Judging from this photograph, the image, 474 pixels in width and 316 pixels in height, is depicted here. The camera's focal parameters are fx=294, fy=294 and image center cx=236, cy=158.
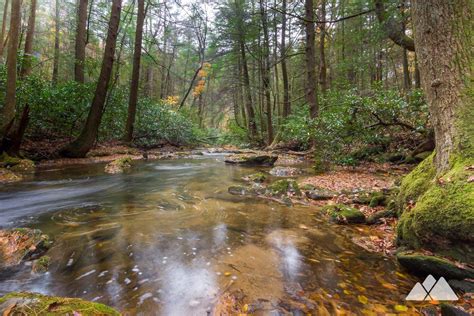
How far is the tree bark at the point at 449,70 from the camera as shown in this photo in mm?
3457

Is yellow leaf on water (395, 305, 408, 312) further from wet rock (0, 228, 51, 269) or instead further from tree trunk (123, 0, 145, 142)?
tree trunk (123, 0, 145, 142)

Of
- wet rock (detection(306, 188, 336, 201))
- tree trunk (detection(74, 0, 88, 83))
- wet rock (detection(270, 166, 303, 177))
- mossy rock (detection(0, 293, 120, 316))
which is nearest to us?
mossy rock (detection(0, 293, 120, 316))

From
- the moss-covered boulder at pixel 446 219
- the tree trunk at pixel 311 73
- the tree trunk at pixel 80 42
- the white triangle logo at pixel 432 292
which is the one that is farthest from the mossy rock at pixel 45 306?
the tree trunk at pixel 80 42

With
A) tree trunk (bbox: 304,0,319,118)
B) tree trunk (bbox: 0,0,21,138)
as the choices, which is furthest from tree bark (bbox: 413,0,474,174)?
tree trunk (bbox: 0,0,21,138)

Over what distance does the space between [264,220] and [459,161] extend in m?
2.67

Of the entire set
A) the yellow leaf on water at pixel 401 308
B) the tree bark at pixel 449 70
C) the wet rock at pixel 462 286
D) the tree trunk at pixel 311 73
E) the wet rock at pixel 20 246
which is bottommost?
the yellow leaf on water at pixel 401 308

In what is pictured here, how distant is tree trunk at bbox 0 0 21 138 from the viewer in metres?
8.46

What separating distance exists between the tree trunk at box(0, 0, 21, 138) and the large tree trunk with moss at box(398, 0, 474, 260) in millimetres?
10016

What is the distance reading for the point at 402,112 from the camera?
7.86 meters

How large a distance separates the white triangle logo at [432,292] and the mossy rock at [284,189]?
144 inches

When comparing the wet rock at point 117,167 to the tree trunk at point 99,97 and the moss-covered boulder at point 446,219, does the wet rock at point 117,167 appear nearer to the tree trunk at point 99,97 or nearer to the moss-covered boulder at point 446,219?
the tree trunk at point 99,97

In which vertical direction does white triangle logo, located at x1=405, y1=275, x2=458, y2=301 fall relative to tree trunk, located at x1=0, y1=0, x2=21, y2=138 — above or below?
below

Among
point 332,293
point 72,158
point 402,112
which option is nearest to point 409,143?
point 402,112

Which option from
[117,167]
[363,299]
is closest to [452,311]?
[363,299]
